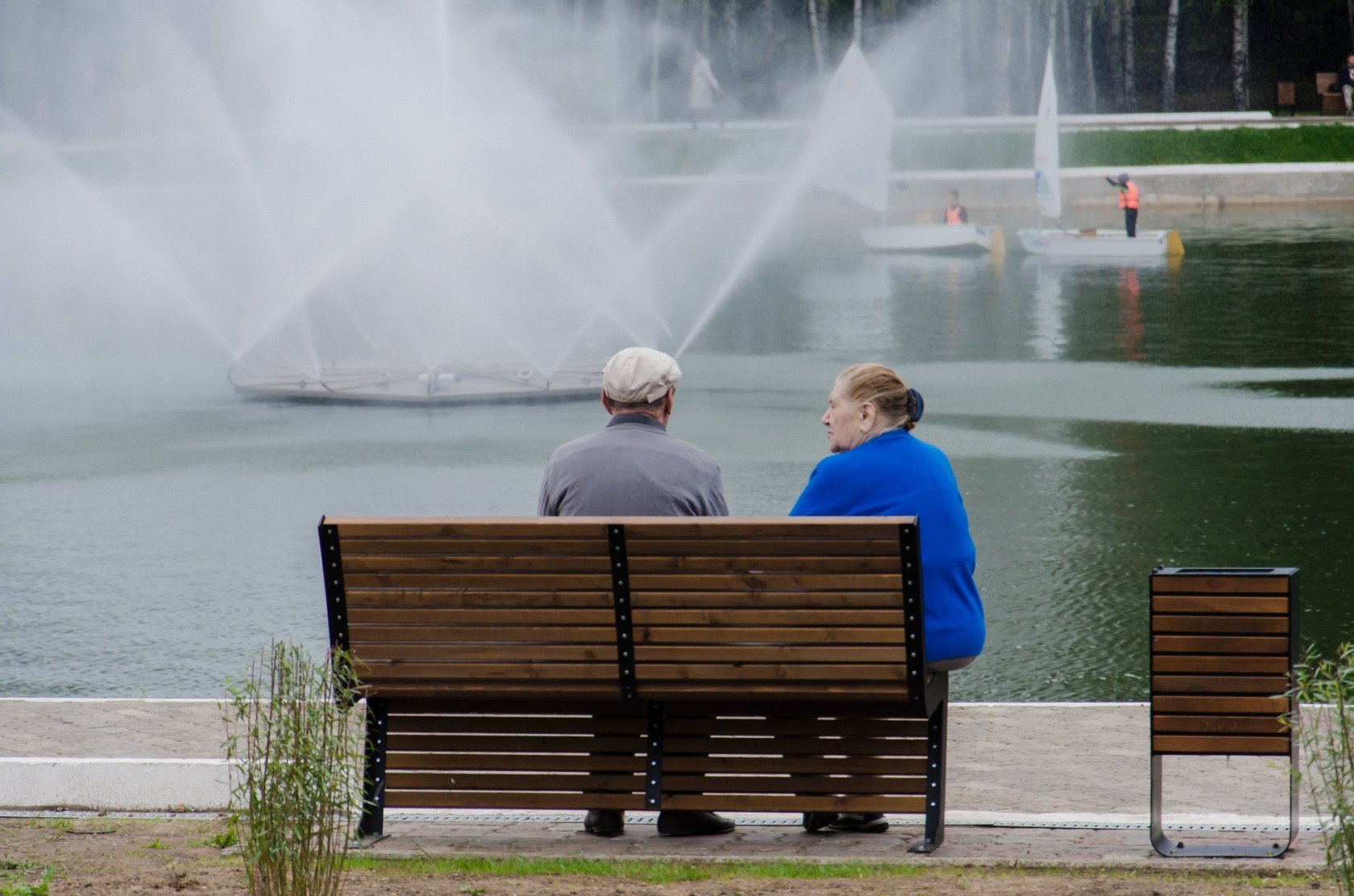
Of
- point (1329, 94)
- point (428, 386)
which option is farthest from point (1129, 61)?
point (428, 386)

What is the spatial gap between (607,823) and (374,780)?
2.03ft

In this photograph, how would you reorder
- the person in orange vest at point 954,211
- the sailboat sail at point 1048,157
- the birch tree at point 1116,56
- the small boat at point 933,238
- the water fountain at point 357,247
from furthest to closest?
1. the birch tree at point 1116,56
2. the person in orange vest at point 954,211
3. the small boat at point 933,238
4. the sailboat sail at point 1048,157
5. the water fountain at point 357,247

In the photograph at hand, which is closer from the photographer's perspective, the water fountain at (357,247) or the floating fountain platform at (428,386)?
Answer: the floating fountain platform at (428,386)

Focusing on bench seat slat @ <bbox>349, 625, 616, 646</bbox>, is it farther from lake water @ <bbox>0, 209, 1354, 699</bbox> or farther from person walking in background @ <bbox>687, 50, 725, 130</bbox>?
person walking in background @ <bbox>687, 50, 725, 130</bbox>

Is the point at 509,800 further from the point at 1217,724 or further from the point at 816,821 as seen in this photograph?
the point at 1217,724

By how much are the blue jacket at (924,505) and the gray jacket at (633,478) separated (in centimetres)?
31

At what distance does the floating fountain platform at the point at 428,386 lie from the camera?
17.2 metres

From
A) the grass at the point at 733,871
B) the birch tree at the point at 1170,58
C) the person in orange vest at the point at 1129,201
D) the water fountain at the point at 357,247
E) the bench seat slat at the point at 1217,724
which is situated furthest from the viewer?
the birch tree at the point at 1170,58

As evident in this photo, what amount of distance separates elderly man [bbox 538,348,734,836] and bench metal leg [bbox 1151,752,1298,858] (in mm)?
1112

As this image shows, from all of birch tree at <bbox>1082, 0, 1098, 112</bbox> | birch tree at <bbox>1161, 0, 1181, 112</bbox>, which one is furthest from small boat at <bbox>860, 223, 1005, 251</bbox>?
birch tree at <bbox>1082, 0, 1098, 112</bbox>

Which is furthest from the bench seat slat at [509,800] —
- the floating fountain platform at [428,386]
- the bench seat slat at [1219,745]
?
the floating fountain platform at [428,386]

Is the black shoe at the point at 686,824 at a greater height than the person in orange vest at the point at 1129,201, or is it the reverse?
the person in orange vest at the point at 1129,201

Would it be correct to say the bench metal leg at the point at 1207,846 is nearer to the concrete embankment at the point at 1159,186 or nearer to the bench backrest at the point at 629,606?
the bench backrest at the point at 629,606

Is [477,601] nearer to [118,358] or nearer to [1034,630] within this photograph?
[1034,630]
